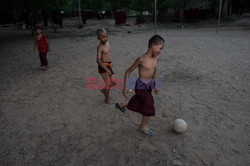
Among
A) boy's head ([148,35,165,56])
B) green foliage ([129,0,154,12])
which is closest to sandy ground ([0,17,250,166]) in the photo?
boy's head ([148,35,165,56])

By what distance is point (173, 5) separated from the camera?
19.4m

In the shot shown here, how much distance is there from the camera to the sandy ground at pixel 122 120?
9.42 feet

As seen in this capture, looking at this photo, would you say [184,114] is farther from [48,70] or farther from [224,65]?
[48,70]

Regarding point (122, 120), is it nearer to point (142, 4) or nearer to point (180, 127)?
point (180, 127)

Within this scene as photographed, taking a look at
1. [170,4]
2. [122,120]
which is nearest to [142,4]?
[170,4]

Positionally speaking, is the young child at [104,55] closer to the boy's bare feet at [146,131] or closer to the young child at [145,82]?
the young child at [145,82]

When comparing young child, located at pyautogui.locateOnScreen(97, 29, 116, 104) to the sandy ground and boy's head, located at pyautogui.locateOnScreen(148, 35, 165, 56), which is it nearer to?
the sandy ground

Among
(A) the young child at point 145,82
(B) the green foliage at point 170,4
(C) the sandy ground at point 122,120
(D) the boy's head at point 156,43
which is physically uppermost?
(B) the green foliage at point 170,4

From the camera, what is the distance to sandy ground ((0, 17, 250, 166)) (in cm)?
287

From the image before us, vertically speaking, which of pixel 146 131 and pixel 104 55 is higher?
pixel 104 55

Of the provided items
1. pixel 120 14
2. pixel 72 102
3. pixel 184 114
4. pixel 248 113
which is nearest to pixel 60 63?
pixel 72 102

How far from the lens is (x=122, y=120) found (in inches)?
149

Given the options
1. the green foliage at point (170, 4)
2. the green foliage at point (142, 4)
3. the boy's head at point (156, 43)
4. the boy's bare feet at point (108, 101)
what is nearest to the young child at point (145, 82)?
the boy's head at point (156, 43)

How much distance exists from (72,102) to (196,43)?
7710 millimetres
